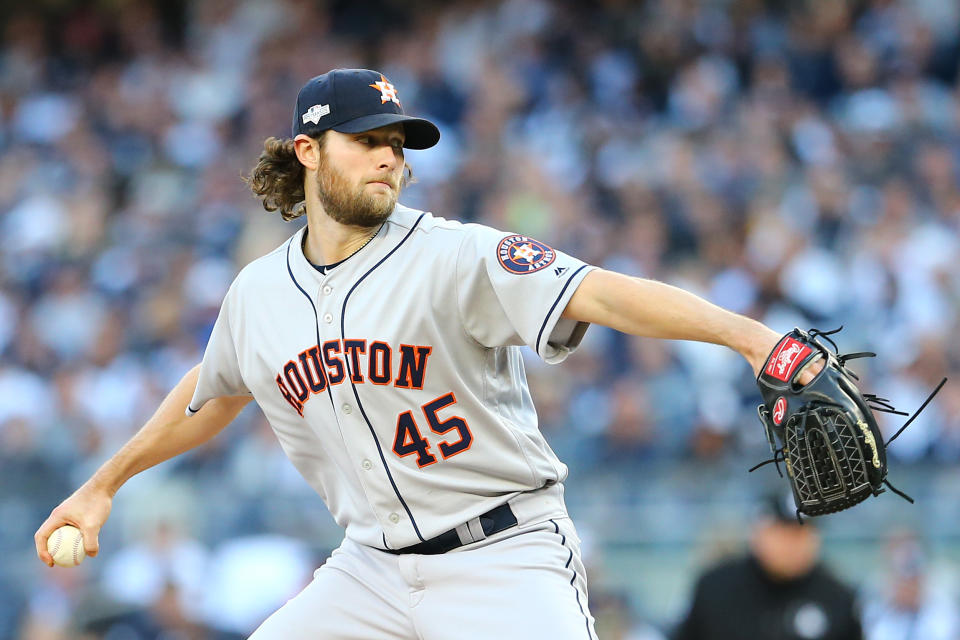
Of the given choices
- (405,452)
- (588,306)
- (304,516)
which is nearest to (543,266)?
(588,306)

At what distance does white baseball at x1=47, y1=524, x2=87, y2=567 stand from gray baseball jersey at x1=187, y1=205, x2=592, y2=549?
0.66 m

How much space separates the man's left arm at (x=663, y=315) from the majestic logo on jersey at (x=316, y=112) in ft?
2.83

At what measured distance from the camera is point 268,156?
→ 3.51 meters

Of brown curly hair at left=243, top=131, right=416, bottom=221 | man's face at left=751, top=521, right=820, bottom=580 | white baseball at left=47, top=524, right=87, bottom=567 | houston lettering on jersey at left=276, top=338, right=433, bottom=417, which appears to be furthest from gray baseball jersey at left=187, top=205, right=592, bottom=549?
man's face at left=751, top=521, right=820, bottom=580

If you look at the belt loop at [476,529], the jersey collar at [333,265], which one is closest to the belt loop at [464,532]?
the belt loop at [476,529]

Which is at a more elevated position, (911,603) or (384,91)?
(384,91)

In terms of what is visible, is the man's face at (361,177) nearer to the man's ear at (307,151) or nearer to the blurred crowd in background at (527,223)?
the man's ear at (307,151)

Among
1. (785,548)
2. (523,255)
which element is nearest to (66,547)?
(523,255)

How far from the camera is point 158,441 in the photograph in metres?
3.43

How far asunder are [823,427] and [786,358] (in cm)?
15

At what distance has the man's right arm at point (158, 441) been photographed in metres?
3.36

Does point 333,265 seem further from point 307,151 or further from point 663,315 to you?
point 663,315

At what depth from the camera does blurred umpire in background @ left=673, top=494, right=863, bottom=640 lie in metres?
4.44

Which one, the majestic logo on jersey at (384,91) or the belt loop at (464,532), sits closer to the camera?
the belt loop at (464,532)
